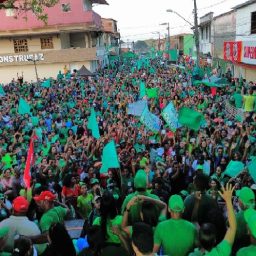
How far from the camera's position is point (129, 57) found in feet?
169

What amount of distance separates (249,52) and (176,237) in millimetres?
18130

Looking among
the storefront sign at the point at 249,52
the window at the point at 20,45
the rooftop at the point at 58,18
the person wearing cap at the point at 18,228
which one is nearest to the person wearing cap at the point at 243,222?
the person wearing cap at the point at 18,228

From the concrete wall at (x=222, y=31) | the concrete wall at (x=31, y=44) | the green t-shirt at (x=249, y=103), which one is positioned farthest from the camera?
the concrete wall at (x=31, y=44)

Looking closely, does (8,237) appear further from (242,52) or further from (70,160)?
(242,52)

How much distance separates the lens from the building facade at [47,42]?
3669 centimetres

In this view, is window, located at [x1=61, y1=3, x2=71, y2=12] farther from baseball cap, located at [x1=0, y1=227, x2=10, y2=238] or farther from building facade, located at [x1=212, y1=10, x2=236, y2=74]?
baseball cap, located at [x1=0, y1=227, x2=10, y2=238]

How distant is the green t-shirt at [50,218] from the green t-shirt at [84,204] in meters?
1.48

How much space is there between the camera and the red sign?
23.0 m

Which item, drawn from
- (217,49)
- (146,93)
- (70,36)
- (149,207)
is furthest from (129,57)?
(149,207)

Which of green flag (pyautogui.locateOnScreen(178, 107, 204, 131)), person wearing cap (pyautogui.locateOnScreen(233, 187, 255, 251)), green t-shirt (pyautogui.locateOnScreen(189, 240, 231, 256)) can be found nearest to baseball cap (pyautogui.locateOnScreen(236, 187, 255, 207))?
person wearing cap (pyautogui.locateOnScreen(233, 187, 255, 251))

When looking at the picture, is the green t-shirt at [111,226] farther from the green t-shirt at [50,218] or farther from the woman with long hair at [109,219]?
the green t-shirt at [50,218]

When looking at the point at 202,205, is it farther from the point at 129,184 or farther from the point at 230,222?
the point at 129,184

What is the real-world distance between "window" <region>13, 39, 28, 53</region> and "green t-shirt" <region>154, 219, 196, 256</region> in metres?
36.3

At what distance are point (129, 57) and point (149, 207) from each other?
157 feet
